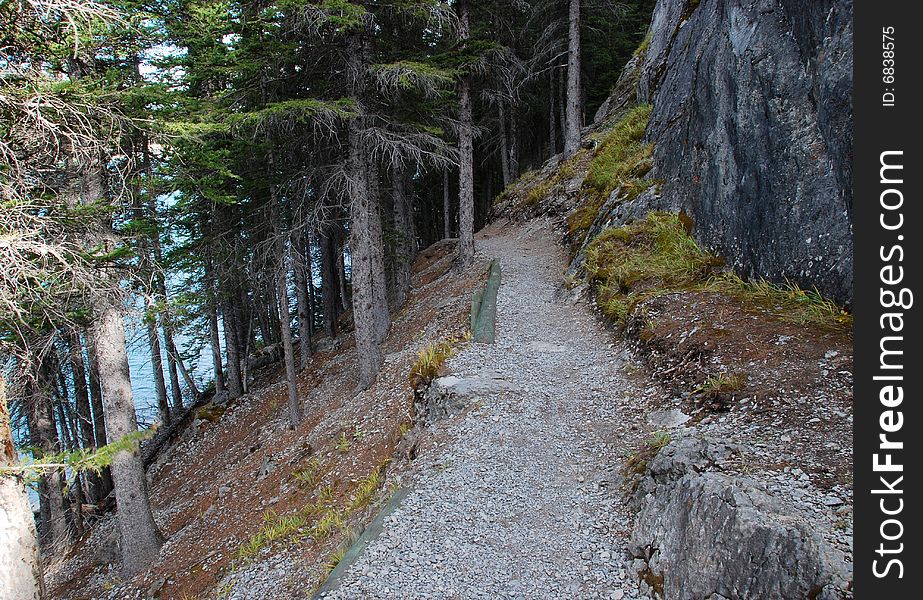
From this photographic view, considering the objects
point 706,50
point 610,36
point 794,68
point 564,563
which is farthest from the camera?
point 610,36

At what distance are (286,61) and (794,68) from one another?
390 inches

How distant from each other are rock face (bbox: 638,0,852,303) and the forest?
545 centimetres

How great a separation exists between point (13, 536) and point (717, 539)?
753 cm

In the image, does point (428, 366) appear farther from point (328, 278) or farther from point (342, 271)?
point (342, 271)

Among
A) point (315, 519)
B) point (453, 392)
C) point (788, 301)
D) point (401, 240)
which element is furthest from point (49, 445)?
point (788, 301)

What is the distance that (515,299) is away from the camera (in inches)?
485

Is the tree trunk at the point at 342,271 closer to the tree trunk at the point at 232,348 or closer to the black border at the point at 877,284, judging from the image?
the tree trunk at the point at 232,348

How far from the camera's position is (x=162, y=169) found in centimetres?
936

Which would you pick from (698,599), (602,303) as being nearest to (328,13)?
(602,303)

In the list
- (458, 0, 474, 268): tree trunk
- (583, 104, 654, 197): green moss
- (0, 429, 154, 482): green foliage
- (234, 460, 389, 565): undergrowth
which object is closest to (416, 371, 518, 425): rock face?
(234, 460, 389, 565): undergrowth

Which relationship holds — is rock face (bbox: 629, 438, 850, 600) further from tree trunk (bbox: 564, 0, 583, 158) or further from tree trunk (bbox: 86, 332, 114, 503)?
tree trunk (bbox: 86, 332, 114, 503)

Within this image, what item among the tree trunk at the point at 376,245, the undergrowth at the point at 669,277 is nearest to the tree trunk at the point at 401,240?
the tree trunk at the point at 376,245

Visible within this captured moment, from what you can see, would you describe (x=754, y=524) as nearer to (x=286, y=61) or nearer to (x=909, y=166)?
(x=909, y=166)

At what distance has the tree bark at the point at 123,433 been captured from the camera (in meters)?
9.69
